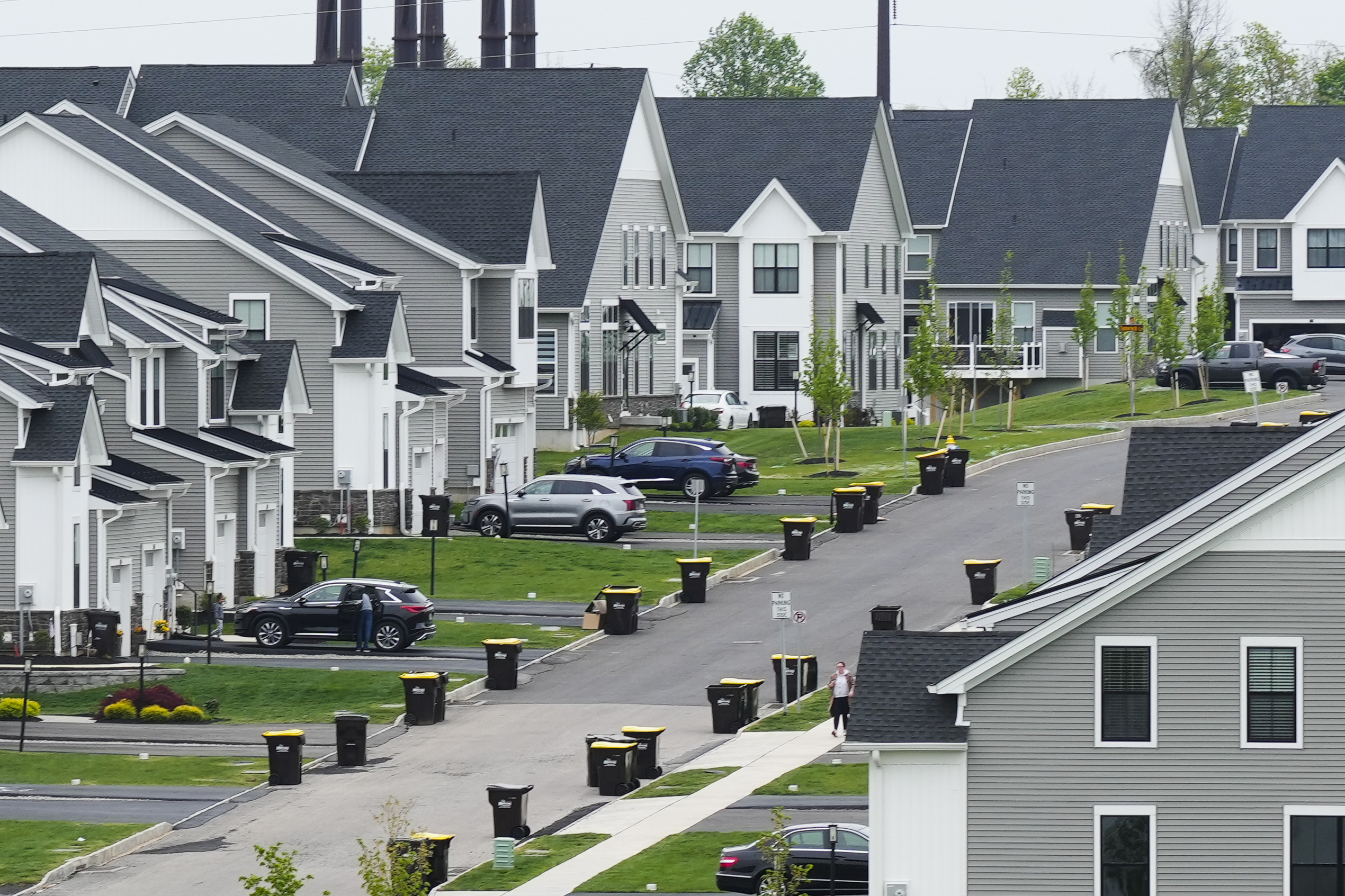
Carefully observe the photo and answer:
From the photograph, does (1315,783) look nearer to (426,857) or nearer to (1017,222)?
(426,857)

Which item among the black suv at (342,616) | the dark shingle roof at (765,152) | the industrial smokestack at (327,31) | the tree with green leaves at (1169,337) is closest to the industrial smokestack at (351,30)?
the industrial smokestack at (327,31)

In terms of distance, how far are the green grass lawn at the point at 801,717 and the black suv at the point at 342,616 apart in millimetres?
8208

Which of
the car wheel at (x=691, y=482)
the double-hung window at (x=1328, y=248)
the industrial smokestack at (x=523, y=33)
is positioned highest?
the industrial smokestack at (x=523, y=33)

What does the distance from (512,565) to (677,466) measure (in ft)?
31.1

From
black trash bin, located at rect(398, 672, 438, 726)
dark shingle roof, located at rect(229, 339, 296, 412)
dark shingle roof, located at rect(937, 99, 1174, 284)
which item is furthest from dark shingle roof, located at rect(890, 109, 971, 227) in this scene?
black trash bin, located at rect(398, 672, 438, 726)

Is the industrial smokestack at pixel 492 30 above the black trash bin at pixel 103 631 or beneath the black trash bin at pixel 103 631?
above

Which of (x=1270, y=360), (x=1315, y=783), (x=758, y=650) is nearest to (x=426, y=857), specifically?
(x=1315, y=783)

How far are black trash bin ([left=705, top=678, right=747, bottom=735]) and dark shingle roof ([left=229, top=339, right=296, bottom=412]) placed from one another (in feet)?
59.0

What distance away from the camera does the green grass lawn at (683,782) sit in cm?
3653

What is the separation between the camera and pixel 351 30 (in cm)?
11250

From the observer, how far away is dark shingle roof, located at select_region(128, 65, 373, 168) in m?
83.5

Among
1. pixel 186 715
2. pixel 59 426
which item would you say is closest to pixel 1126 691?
pixel 186 715

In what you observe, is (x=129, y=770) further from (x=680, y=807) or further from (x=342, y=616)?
(x=342, y=616)

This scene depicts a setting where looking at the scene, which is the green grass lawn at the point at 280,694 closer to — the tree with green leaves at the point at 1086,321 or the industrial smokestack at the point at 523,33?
the tree with green leaves at the point at 1086,321
